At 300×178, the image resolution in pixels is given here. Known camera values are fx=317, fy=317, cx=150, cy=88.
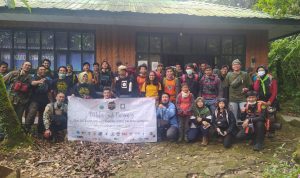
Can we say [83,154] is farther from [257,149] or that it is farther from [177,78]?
[257,149]

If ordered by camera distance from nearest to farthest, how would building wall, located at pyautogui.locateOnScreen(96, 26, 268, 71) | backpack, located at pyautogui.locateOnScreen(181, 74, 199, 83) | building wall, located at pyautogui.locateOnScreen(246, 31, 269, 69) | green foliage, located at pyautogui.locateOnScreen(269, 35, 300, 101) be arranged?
backpack, located at pyautogui.locateOnScreen(181, 74, 199, 83), building wall, located at pyautogui.locateOnScreen(96, 26, 268, 71), building wall, located at pyautogui.locateOnScreen(246, 31, 269, 69), green foliage, located at pyautogui.locateOnScreen(269, 35, 300, 101)

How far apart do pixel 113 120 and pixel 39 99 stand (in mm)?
1926

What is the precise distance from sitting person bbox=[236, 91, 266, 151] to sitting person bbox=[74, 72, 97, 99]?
12.6ft

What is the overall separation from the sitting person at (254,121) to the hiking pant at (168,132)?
146 cm

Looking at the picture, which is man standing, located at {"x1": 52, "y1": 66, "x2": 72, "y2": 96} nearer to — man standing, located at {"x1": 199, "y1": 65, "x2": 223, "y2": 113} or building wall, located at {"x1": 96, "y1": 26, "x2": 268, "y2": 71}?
building wall, located at {"x1": 96, "y1": 26, "x2": 268, "y2": 71}

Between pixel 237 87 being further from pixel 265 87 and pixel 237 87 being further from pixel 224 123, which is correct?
pixel 224 123

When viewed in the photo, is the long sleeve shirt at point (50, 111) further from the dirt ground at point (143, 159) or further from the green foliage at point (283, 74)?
the green foliage at point (283, 74)

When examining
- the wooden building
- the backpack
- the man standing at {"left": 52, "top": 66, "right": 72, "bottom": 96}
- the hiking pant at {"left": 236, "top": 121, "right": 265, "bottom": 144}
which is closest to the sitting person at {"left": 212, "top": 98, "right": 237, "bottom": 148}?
the hiking pant at {"left": 236, "top": 121, "right": 265, "bottom": 144}

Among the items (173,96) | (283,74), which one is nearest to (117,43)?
(173,96)

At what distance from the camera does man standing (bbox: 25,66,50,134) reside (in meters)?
7.76

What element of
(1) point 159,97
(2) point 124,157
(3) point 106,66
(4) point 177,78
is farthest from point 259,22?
(2) point 124,157

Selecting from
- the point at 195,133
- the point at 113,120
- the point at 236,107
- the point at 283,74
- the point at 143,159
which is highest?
the point at 283,74

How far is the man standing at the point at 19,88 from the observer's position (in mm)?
7598

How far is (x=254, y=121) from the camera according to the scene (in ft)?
24.0
